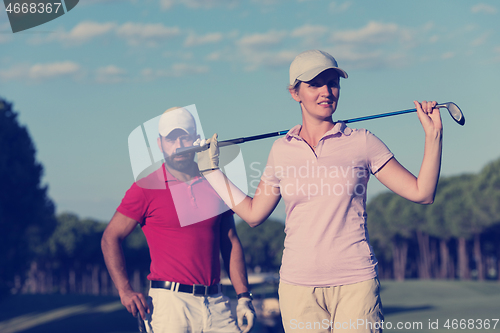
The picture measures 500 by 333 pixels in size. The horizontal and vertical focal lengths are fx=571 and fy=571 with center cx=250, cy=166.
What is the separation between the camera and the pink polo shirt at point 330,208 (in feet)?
11.0

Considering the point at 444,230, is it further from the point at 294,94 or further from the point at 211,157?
the point at 294,94

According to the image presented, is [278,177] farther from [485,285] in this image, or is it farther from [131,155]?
[485,285]

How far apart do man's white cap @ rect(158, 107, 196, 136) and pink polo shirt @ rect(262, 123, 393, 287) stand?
1936 millimetres

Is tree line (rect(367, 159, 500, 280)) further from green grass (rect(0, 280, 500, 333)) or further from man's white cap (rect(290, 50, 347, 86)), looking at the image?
man's white cap (rect(290, 50, 347, 86))

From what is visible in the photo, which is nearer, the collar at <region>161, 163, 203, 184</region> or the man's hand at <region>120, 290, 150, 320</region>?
the man's hand at <region>120, 290, 150, 320</region>

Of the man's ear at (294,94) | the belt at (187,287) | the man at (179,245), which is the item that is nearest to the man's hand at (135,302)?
the man at (179,245)

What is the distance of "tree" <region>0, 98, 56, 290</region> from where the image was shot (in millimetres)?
35688

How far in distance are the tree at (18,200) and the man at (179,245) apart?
107ft

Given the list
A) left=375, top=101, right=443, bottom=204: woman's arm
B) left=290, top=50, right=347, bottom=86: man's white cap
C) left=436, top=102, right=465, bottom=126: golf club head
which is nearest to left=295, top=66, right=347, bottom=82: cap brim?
left=290, top=50, right=347, bottom=86: man's white cap

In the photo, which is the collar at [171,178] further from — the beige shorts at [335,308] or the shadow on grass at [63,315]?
the shadow on grass at [63,315]

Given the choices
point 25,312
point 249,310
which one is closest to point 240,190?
point 249,310

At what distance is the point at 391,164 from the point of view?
11.5 ft

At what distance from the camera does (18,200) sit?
119 ft

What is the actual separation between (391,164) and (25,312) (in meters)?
45.2
